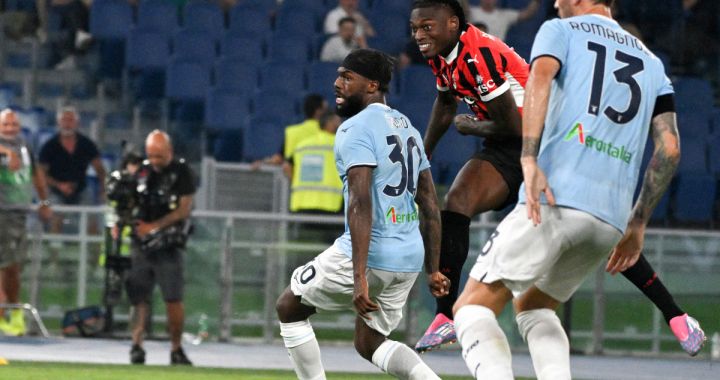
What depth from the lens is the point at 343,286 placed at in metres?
6.95

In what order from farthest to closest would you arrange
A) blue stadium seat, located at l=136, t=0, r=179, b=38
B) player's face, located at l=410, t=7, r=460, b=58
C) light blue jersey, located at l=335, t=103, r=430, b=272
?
blue stadium seat, located at l=136, t=0, r=179, b=38
player's face, located at l=410, t=7, r=460, b=58
light blue jersey, located at l=335, t=103, r=430, b=272

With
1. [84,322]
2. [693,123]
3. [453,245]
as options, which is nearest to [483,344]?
[453,245]

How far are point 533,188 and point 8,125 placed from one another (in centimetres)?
990

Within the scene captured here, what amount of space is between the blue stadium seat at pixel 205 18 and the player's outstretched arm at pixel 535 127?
43.3 ft

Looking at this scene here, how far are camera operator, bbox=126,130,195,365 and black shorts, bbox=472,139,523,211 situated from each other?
5.54 meters

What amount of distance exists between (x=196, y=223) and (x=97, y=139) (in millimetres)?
3690

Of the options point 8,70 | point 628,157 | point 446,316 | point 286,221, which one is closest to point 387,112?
point 446,316

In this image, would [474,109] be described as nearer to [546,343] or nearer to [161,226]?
[546,343]

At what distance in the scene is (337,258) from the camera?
6.96 metres

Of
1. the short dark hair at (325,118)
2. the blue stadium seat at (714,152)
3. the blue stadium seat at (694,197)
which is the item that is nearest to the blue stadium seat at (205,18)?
the short dark hair at (325,118)

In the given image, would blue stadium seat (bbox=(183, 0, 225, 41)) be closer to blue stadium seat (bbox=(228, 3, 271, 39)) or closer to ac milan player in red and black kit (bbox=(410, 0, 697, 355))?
blue stadium seat (bbox=(228, 3, 271, 39))

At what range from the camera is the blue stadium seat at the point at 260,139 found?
1658 centimetres

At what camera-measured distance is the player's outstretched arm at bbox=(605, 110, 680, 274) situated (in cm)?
550

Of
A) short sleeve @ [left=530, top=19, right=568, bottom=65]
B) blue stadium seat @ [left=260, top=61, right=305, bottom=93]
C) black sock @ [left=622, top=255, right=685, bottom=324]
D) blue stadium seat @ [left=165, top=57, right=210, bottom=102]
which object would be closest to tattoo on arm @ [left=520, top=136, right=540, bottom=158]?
short sleeve @ [left=530, top=19, right=568, bottom=65]
